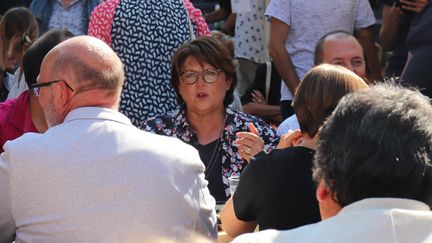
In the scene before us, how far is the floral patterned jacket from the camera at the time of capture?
14.3ft

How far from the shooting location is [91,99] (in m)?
3.12

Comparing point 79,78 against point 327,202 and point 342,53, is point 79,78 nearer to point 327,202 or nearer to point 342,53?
point 327,202

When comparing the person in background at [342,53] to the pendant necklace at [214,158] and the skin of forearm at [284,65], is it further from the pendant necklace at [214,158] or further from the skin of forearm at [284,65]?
the pendant necklace at [214,158]

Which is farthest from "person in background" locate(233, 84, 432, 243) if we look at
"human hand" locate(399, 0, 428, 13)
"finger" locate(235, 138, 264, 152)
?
"human hand" locate(399, 0, 428, 13)

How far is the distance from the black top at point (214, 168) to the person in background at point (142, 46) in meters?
0.70

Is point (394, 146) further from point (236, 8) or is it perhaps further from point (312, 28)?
point (236, 8)

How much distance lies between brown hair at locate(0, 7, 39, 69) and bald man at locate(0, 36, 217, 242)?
3.30 metres

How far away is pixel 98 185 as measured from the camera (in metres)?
2.87

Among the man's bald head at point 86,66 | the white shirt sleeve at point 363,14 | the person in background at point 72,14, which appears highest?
the man's bald head at point 86,66

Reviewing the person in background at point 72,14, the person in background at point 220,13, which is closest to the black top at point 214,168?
the person in background at point 72,14

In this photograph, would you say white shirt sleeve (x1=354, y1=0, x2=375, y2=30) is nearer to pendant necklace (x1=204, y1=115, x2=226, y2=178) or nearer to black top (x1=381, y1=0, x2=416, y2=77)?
black top (x1=381, y1=0, x2=416, y2=77)

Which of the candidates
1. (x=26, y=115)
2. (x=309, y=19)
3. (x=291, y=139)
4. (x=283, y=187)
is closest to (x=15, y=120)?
(x=26, y=115)

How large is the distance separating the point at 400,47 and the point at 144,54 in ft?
5.98

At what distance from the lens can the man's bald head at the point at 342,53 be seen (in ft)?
16.4
